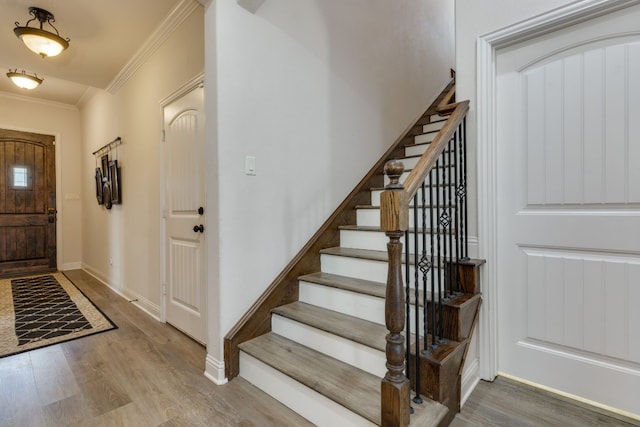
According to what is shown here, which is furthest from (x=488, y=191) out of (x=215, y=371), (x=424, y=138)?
(x=215, y=371)

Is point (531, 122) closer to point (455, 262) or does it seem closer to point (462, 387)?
point (455, 262)

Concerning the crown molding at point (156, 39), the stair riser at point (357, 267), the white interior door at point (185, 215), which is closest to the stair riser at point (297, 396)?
the white interior door at point (185, 215)

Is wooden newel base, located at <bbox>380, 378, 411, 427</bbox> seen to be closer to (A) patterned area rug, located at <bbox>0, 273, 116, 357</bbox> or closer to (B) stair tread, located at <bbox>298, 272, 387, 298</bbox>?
(B) stair tread, located at <bbox>298, 272, 387, 298</bbox>

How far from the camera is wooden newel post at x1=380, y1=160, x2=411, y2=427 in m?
1.17

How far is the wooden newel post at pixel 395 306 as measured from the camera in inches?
45.9

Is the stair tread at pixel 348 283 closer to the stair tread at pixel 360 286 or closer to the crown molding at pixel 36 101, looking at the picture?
the stair tread at pixel 360 286

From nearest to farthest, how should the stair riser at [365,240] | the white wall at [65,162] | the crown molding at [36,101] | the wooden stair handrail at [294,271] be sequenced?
the wooden stair handrail at [294,271]
the stair riser at [365,240]
the crown molding at [36,101]
the white wall at [65,162]

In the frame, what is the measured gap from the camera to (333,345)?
67.9 inches

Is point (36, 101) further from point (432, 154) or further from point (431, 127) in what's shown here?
point (432, 154)

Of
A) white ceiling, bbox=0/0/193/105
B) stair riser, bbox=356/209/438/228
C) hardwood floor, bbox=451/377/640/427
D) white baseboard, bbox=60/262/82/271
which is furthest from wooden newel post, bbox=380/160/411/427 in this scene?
white baseboard, bbox=60/262/82/271

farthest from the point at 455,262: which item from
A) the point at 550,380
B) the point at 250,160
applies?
the point at 250,160

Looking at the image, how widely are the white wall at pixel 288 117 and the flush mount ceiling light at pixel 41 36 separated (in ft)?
5.13

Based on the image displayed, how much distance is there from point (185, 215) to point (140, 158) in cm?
121

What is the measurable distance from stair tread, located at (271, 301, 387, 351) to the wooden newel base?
29cm
